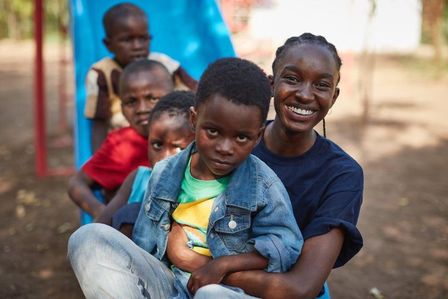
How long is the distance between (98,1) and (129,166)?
2.08 metres

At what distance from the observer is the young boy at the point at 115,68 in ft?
11.7

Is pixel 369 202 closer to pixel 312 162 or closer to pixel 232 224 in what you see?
pixel 312 162

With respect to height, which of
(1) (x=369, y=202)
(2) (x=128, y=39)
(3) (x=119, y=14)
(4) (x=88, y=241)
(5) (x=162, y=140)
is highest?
(3) (x=119, y=14)

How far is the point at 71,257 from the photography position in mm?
1990

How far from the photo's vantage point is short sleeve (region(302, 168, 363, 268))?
6.60 ft

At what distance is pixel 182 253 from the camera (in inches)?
81.5

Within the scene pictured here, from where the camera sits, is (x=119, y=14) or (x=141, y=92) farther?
(x=119, y=14)

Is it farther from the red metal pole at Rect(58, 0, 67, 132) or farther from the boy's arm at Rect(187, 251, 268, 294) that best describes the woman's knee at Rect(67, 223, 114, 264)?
the red metal pole at Rect(58, 0, 67, 132)

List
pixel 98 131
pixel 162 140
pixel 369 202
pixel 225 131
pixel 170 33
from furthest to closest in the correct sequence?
pixel 369 202, pixel 170 33, pixel 98 131, pixel 162 140, pixel 225 131

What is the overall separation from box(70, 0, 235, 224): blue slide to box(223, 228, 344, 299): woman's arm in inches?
83.7

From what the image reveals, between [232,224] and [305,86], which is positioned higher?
[305,86]

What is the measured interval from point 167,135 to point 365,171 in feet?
12.2

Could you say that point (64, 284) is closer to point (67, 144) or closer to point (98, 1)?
point (98, 1)

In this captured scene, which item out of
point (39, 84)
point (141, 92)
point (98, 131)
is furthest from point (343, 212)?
point (39, 84)
